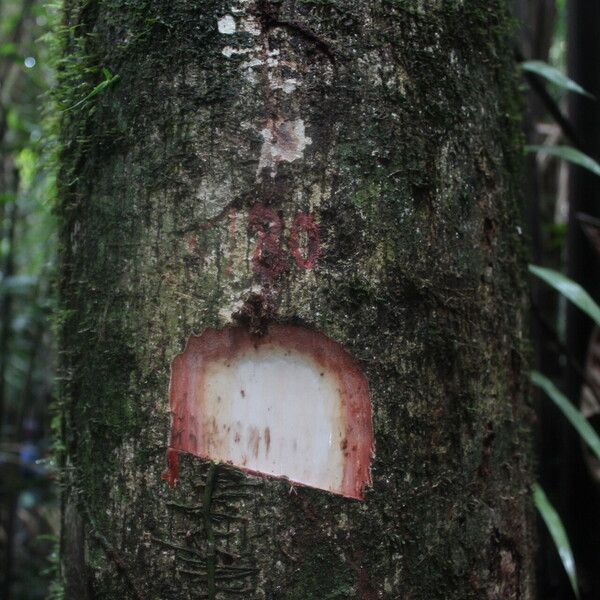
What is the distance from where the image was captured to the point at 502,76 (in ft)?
3.58

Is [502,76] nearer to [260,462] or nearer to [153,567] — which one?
[260,462]

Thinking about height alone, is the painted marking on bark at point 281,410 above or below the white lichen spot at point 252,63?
below

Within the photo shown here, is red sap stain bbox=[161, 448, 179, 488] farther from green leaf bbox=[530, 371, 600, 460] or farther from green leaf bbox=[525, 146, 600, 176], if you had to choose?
green leaf bbox=[525, 146, 600, 176]

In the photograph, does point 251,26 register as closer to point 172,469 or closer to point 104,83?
point 104,83

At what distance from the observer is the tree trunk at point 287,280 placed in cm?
85

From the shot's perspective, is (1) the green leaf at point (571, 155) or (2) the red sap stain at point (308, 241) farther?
(1) the green leaf at point (571, 155)

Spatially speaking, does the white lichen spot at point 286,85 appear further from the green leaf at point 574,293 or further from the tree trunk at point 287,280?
the green leaf at point 574,293

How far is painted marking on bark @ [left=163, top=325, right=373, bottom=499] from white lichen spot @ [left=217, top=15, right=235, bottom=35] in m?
0.38

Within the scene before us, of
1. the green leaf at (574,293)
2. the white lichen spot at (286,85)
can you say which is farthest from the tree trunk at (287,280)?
the green leaf at (574,293)

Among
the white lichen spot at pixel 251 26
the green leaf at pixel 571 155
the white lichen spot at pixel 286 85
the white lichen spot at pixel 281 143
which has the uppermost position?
the green leaf at pixel 571 155

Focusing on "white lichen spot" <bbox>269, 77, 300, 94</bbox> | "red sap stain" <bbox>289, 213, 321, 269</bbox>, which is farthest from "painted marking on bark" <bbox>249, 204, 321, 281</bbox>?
"white lichen spot" <bbox>269, 77, 300, 94</bbox>

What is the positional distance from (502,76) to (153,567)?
88cm

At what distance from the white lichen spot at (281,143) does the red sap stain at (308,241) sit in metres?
0.07

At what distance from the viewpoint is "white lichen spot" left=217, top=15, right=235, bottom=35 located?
0.88m
